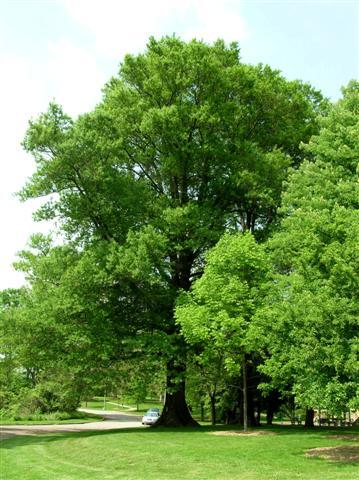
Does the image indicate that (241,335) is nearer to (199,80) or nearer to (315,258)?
(315,258)

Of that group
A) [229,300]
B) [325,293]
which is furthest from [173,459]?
[229,300]

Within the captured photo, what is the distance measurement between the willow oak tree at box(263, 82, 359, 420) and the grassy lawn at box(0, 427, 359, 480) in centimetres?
181

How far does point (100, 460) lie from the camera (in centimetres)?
1647

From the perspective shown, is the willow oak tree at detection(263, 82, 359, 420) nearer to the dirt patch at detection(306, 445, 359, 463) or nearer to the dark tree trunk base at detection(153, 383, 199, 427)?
the dirt patch at detection(306, 445, 359, 463)

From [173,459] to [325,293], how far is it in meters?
6.66

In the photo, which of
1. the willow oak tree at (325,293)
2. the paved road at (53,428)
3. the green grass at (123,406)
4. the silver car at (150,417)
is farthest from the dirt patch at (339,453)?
the green grass at (123,406)

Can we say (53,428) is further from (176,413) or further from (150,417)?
(176,413)

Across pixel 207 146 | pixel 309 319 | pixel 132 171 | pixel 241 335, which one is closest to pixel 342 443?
pixel 241 335

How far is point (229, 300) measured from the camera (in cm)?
2236

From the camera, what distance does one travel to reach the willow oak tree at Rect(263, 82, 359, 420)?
13.2 m

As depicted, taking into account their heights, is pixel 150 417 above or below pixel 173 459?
above

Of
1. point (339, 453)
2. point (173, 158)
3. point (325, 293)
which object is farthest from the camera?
point (173, 158)

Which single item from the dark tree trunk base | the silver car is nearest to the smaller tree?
the dark tree trunk base

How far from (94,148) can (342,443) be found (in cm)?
1635
